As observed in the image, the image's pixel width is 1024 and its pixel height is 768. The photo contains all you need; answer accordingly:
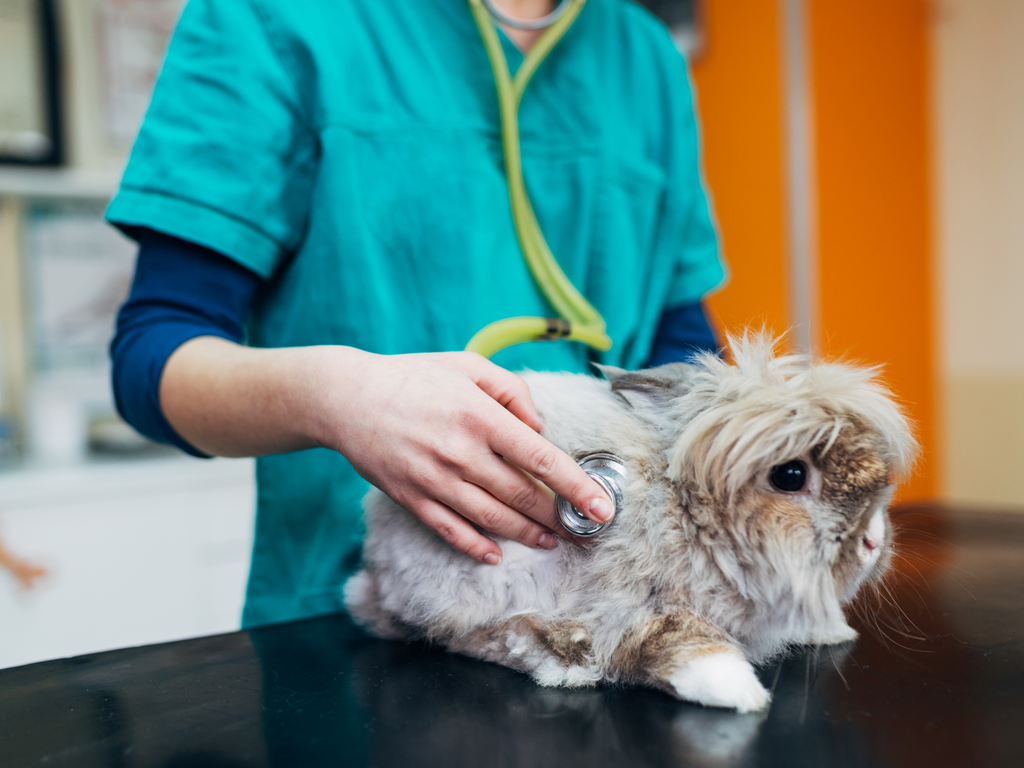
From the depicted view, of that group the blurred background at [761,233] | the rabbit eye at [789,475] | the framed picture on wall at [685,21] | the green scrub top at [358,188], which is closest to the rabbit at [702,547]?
the rabbit eye at [789,475]

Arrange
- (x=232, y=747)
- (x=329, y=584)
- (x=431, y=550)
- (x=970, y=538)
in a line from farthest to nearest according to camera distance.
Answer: (x=970, y=538) < (x=329, y=584) < (x=431, y=550) < (x=232, y=747)

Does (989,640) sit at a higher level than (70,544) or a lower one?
higher

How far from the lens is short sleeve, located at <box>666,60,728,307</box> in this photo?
1.05 m

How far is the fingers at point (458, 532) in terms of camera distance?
57 centimetres

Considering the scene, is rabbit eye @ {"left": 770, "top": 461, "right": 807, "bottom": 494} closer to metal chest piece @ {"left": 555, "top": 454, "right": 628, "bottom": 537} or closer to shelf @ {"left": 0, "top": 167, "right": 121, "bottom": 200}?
metal chest piece @ {"left": 555, "top": 454, "right": 628, "bottom": 537}

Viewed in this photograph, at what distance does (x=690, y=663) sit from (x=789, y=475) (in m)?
0.15

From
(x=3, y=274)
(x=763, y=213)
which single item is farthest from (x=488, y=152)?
(x=3, y=274)

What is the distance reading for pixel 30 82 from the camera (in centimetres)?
214

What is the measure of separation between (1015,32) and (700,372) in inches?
86.2

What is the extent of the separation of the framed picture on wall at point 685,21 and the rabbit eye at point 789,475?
215 centimetres

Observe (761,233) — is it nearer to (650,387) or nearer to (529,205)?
(529,205)

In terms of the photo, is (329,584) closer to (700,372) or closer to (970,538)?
(700,372)

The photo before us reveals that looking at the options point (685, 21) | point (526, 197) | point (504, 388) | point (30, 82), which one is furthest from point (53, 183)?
point (504, 388)

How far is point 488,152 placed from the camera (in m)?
0.88
